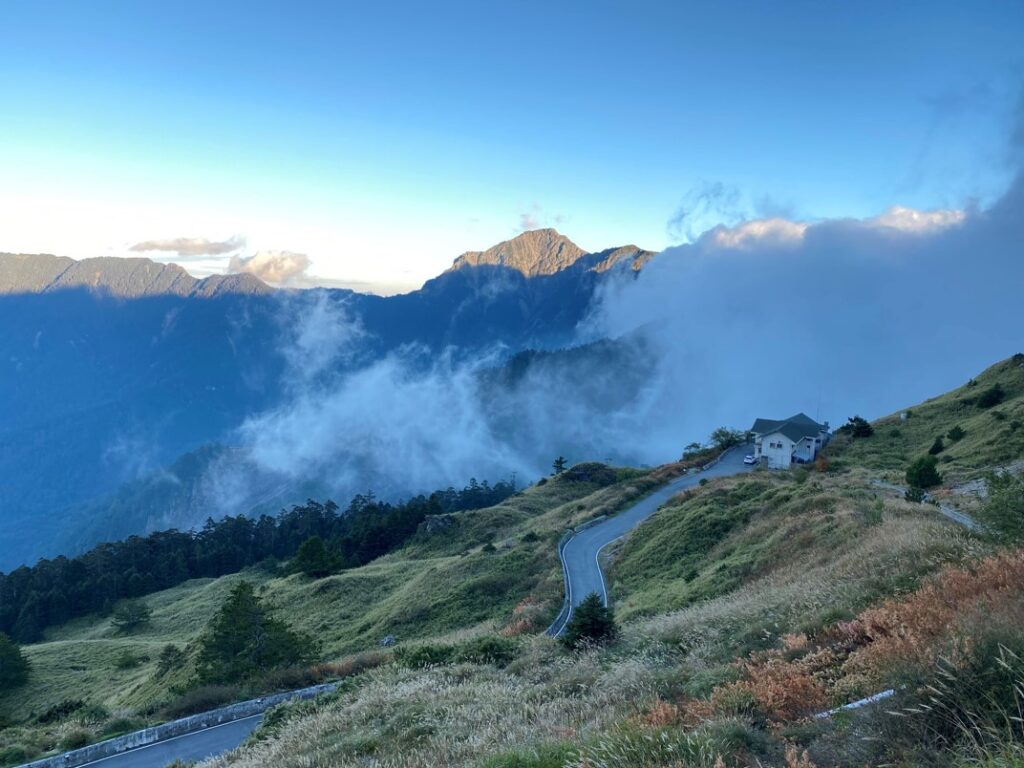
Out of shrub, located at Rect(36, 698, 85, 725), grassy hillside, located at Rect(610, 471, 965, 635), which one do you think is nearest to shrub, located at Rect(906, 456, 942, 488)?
grassy hillside, located at Rect(610, 471, 965, 635)

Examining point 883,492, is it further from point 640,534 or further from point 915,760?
point 915,760

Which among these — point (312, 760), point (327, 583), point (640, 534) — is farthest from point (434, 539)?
point (312, 760)

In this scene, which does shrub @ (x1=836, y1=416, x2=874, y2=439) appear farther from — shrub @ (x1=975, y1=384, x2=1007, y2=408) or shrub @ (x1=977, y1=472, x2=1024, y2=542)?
shrub @ (x1=977, y1=472, x2=1024, y2=542)

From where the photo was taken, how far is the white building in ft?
185

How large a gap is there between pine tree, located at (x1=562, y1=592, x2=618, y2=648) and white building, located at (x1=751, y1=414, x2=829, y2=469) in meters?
47.3

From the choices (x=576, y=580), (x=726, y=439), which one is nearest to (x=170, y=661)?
(x=576, y=580)

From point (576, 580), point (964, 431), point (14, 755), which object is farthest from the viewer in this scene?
point (964, 431)

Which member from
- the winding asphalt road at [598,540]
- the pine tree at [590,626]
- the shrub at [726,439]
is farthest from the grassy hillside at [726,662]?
the shrub at [726,439]

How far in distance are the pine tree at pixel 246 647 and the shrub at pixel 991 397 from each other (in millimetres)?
55952

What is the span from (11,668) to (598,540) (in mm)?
39384

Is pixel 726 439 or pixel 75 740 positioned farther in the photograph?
pixel 726 439

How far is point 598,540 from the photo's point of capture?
1548 inches

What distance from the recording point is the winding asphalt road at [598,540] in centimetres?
2919

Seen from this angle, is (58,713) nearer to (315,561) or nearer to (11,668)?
(11,668)
